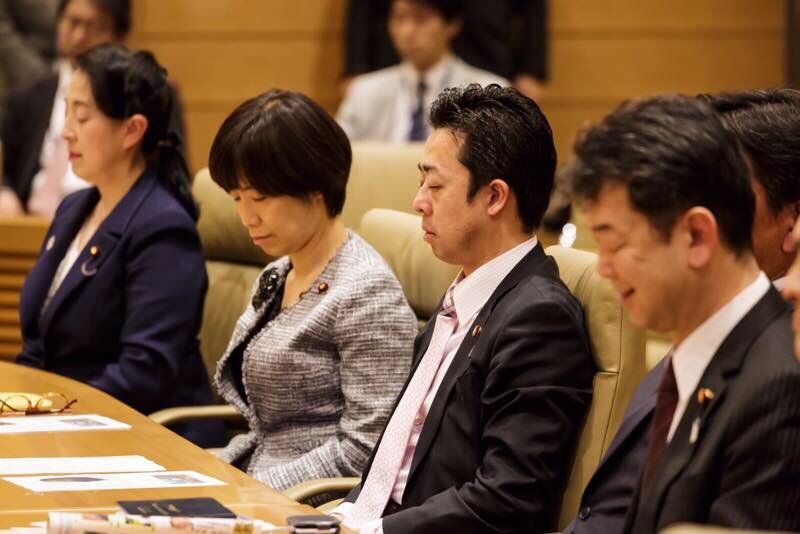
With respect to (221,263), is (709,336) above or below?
above

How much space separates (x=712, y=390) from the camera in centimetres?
164

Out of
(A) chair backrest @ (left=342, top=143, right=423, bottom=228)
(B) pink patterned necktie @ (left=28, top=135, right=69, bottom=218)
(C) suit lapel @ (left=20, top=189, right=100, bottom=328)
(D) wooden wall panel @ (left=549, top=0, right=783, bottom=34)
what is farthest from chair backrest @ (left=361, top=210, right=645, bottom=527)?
(D) wooden wall panel @ (left=549, top=0, right=783, bottom=34)

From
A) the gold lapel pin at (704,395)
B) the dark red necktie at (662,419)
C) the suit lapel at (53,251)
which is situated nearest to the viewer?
the gold lapel pin at (704,395)

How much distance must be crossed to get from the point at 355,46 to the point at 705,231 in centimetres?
483

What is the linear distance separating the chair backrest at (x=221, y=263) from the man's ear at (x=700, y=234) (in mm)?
2087

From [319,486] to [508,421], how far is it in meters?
0.57

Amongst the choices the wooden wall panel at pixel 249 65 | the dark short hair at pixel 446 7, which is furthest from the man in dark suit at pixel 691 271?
the wooden wall panel at pixel 249 65

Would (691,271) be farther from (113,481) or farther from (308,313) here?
(308,313)

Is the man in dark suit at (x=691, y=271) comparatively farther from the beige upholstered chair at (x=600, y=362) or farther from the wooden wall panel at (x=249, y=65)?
the wooden wall panel at (x=249, y=65)

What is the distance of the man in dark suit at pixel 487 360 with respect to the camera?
212 cm

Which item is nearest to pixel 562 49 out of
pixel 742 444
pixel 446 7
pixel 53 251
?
pixel 446 7

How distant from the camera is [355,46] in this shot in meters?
6.32

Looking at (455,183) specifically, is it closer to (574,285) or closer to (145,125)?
(574,285)

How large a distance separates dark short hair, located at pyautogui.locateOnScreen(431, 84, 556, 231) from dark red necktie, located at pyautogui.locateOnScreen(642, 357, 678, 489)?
0.59m
